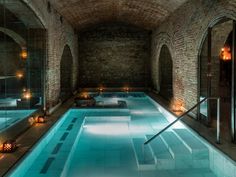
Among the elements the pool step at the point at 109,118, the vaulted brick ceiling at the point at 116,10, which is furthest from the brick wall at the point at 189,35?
the pool step at the point at 109,118

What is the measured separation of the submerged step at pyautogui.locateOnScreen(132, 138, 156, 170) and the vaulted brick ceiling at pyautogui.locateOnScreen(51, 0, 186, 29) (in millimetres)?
4991

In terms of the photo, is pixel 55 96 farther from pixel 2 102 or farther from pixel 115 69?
pixel 115 69

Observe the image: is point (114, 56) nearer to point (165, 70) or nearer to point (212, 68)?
point (165, 70)

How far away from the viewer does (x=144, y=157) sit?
5.82m

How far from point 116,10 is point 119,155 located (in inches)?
330

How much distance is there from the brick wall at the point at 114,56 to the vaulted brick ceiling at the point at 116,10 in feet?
6.99

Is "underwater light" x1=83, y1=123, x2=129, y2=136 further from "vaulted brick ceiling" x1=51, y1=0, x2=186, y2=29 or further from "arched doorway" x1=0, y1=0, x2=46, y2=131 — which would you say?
"vaulted brick ceiling" x1=51, y1=0, x2=186, y2=29

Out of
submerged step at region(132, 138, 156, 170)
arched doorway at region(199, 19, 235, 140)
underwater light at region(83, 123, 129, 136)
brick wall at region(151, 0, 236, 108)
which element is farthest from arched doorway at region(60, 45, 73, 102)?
submerged step at region(132, 138, 156, 170)

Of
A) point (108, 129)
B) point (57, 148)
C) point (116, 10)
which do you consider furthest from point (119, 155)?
point (116, 10)

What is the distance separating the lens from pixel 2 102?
8711 millimetres

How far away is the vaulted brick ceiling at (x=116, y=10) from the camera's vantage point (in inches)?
410

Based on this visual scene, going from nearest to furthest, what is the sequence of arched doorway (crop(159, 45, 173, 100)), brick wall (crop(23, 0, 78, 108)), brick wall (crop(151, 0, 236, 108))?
brick wall (crop(151, 0, 236, 108)) < brick wall (crop(23, 0, 78, 108)) < arched doorway (crop(159, 45, 173, 100))

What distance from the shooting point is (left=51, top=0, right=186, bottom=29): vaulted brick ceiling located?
10422 mm

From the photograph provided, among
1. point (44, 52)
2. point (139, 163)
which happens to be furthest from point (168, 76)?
point (139, 163)
